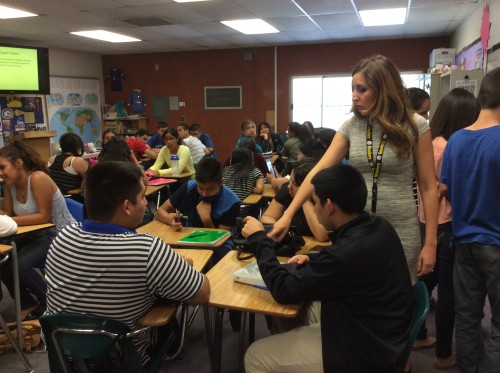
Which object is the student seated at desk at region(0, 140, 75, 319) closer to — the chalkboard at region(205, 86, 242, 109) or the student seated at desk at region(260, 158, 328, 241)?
the student seated at desk at region(260, 158, 328, 241)

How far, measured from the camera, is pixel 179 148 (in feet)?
17.4

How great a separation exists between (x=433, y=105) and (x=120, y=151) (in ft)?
12.4

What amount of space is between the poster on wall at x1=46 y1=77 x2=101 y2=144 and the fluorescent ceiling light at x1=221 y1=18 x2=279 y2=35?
163 inches

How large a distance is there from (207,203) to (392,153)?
1.42 meters

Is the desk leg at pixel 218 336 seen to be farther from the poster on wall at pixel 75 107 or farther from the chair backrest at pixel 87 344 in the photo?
the poster on wall at pixel 75 107

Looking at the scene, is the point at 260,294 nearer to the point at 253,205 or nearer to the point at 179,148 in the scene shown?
the point at 253,205

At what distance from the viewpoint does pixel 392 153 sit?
1.69 m

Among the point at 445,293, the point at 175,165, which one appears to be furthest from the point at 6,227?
the point at 175,165

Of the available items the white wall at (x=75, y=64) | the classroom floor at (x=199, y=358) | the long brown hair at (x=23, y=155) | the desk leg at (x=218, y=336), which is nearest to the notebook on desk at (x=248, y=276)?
the desk leg at (x=218, y=336)

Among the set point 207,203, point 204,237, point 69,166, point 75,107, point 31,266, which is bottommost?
point 31,266

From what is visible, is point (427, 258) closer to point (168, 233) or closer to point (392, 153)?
point (392, 153)

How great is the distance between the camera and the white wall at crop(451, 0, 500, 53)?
13.4ft

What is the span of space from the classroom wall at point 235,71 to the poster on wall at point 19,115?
2.11 meters

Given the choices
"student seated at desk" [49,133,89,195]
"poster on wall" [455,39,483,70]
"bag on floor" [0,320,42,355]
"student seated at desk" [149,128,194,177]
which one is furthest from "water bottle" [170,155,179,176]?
"poster on wall" [455,39,483,70]
